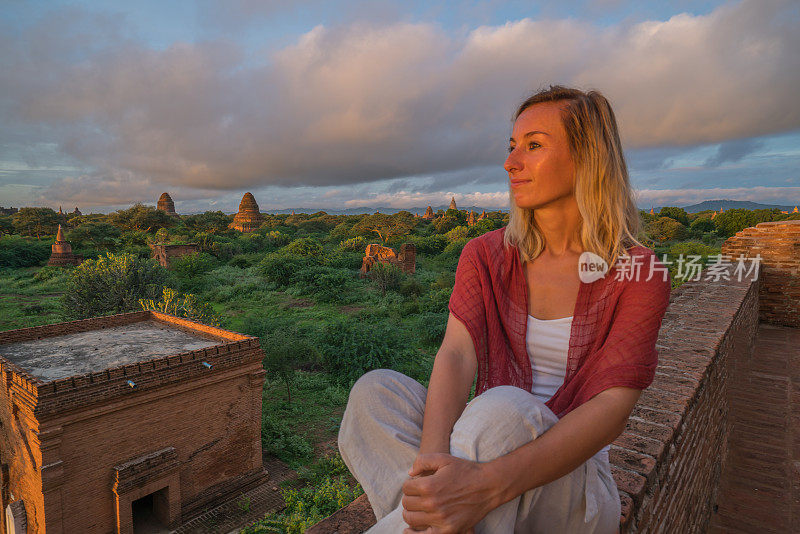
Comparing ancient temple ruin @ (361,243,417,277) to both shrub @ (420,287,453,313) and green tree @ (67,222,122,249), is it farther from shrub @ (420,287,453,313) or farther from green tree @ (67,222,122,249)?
green tree @ (67,222,122,249)

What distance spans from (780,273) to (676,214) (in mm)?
38428

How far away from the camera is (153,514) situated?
6832 millimetres

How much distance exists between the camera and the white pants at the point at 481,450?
3.01 feet

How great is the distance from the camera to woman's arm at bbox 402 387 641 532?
2.81 feet

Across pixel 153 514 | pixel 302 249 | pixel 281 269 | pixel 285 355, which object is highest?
pixel 302 249

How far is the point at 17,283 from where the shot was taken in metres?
23.6

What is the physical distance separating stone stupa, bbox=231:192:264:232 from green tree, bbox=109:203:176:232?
25.0 ft

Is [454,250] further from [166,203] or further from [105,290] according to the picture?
[166,203]

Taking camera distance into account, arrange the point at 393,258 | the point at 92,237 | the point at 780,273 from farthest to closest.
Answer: the point at 92,237 < the point at 393,258 < the point at 780,273

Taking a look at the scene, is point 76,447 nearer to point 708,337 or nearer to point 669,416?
point 669,416

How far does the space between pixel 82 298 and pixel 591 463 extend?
16.3 m

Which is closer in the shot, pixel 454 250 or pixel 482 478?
pixel 482 478

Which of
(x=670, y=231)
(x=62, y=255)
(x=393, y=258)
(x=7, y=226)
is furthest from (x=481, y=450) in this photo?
(x=7, y=226)

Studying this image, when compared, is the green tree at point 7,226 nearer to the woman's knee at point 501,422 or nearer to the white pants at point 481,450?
the white pants at point 481,450
